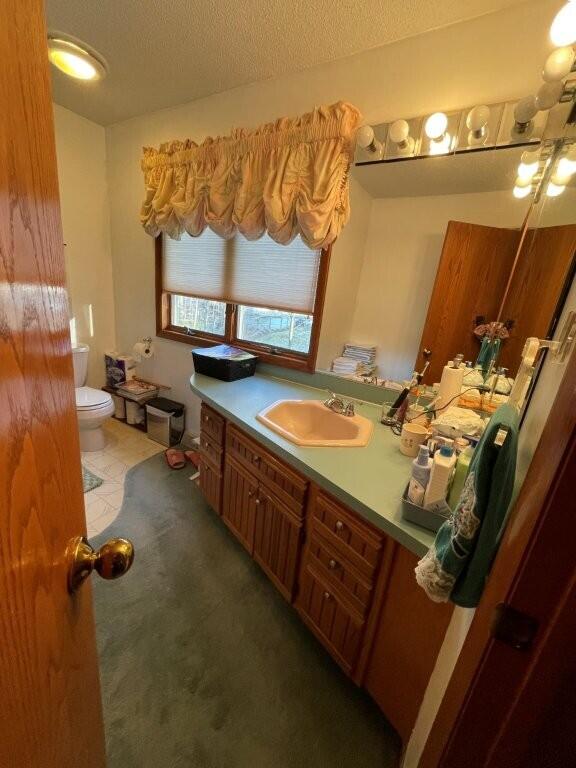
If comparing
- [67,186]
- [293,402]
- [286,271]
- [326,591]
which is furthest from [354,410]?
[67,186]

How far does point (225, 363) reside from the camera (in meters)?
1.90

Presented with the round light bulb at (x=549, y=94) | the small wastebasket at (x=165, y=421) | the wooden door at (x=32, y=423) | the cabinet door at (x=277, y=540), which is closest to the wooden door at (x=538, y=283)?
the round light bulb at (x=549, y=94)

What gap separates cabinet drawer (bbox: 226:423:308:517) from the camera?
122cm

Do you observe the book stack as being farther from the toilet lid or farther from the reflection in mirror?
the toilet lid

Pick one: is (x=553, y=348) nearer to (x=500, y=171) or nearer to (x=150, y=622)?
(x=500, y=171)

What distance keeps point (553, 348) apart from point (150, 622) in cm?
180

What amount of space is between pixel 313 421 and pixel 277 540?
2.01 feet

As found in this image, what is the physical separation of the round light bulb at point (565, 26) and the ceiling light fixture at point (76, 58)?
5.80ft

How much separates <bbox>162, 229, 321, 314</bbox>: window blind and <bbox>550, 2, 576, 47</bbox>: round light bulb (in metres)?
1.11

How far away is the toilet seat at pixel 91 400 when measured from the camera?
88.3 inches

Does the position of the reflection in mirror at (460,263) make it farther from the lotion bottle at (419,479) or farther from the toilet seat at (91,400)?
the toilet seat at (91,400)

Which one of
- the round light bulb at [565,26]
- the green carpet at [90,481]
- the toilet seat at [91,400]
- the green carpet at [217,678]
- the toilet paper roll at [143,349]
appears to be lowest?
the green carpet at [217,678]

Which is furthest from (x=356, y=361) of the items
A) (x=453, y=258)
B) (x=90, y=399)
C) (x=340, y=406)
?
(x=90, y=399)

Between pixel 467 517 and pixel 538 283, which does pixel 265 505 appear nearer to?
pixel 467 517
